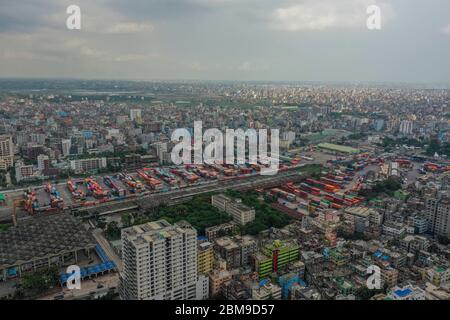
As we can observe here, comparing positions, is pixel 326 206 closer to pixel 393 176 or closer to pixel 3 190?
pixel 393 176

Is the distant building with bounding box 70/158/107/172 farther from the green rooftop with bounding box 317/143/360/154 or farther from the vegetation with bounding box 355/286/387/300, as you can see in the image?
the vegetation with bounding box 355/286/387/300

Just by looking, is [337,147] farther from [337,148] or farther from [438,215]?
[438,215]

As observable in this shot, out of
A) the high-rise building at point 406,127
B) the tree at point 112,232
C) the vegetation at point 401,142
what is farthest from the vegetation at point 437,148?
the tree at point 112,232

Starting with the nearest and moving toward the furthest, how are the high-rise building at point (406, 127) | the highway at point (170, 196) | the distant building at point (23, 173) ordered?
1. the highway at point (170, 196)
2. the distant building at point (23, 173)
3. the high-rise building at point (406, 127)

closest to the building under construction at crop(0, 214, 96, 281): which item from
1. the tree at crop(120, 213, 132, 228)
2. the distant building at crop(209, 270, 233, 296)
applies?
the tree at crop(120, 213, 132, 228)

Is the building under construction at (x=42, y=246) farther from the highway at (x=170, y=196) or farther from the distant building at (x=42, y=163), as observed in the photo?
the distant building at (x=42, y=163)
